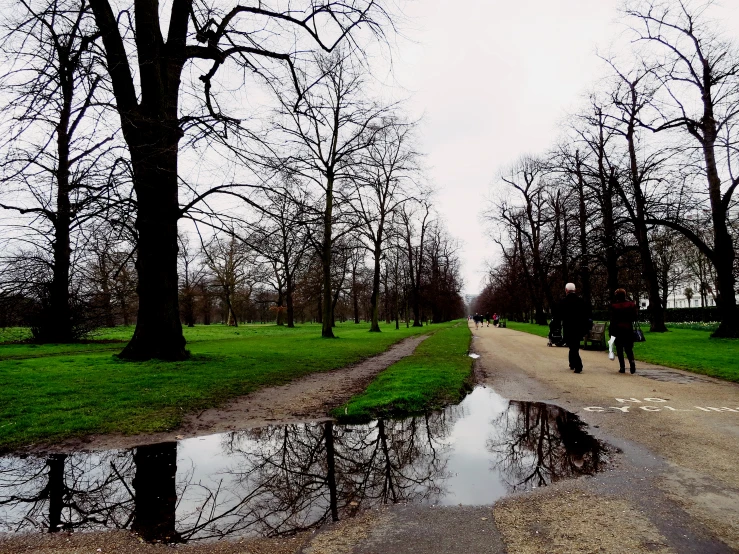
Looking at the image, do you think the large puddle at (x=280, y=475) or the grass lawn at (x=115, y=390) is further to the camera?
the grass lawn at (x=115, y=390)

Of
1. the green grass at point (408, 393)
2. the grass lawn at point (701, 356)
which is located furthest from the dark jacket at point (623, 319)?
the green grass at point (408, 393)

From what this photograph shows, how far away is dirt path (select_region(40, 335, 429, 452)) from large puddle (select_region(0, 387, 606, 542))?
0.35 m

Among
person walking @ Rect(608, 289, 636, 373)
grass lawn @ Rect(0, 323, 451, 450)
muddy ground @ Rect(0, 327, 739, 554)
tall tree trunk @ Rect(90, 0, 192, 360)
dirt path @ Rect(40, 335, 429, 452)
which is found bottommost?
dirt path @ Rect(40, 335, 429, 452)

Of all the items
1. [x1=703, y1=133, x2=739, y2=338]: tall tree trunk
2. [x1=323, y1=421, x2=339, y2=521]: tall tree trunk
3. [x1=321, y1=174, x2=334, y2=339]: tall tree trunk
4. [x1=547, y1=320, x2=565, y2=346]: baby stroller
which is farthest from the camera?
[x1=321, y1=174, x2=334, y2=339]: tall tree trunk

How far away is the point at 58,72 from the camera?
570cm

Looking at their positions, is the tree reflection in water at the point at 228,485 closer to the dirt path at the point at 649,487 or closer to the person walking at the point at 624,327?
the dirt path at the point at 649,487

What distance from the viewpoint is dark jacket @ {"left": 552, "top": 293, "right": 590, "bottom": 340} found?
10.9 meters

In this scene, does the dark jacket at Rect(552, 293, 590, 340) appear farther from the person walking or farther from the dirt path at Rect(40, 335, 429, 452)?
the dirt path at Rect(40, 335, 429, 452)

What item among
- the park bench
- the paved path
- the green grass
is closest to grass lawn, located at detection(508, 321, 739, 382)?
the park bench

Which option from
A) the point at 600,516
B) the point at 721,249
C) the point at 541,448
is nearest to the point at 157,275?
the point at 541,448

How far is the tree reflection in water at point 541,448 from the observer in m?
4.12

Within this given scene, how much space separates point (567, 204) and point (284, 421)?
28.3m

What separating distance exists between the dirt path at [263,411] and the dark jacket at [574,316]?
511cm

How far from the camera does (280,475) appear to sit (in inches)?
168
